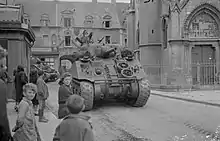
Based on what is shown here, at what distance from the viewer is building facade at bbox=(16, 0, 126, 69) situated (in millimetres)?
47656

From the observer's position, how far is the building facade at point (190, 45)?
21500mm

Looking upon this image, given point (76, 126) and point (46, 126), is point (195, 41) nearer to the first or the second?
point (46, 126)

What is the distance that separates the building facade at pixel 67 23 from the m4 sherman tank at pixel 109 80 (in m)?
34.2

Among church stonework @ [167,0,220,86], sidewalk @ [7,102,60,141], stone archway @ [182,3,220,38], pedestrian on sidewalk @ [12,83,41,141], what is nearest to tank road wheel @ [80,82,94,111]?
sidewalk @ [7,102,60,141]

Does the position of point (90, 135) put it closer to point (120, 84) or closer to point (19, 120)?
point (19, 120)

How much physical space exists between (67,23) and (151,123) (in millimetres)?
41952

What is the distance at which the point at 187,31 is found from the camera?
22.1m

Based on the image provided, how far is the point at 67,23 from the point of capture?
48781mm

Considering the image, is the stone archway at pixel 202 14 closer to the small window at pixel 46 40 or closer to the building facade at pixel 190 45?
the building facade at pixel 190 45

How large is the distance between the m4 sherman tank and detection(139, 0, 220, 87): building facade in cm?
981

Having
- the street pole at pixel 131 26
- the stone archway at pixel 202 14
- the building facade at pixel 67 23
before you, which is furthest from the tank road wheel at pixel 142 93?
the building facade at pixel 67 23

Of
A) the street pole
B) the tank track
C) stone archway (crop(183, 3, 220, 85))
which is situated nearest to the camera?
the tank track

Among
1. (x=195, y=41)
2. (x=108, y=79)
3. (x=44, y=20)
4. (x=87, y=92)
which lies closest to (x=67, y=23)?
(x=44, y=20)

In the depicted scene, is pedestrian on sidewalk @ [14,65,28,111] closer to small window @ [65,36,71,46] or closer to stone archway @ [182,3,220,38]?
stone archway @ [182,3,220,38]
